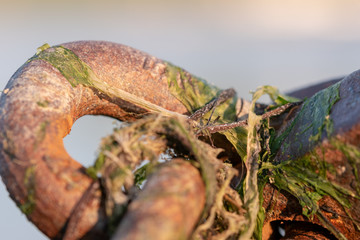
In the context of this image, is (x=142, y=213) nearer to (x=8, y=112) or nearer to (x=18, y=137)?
(x=18, y=137)

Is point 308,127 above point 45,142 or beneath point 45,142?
above

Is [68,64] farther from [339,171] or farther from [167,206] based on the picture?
[339,171]

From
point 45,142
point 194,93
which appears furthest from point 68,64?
point 194,93

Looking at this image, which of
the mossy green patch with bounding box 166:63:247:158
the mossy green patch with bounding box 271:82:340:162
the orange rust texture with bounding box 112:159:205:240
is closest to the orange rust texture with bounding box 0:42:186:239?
the orange rust texture with bounding box 112:159:205:240

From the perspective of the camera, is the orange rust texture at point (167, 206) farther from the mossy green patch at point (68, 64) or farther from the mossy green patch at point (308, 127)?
the mossy green patch at point (68, 64)

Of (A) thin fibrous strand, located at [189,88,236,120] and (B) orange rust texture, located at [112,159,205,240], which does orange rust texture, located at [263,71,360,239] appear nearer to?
(A) thin fibrous strand, located at [189,88,236,120]

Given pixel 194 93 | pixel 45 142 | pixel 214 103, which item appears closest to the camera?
pixel 45 142

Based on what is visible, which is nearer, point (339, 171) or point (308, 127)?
point (339, 171)
